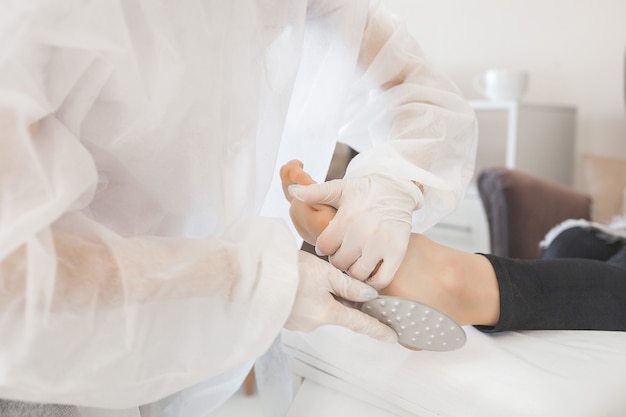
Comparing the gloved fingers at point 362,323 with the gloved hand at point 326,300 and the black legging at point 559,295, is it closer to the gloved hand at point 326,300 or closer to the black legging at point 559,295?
the gloved hand at point 326,300

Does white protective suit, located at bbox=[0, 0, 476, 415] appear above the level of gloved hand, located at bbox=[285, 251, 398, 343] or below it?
above

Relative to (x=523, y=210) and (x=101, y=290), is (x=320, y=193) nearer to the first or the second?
(x=101, y=290)

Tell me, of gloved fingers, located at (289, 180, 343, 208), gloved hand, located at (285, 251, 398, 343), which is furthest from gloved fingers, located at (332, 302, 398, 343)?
gloved fingers, located at (289, 180, 343, 208)

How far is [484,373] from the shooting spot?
516mm

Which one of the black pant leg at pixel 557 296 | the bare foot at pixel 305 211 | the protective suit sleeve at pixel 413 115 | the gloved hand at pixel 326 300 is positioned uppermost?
the protective suit sleeve at pixel 413 115

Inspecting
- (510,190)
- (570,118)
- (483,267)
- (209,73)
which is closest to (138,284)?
(209,73)

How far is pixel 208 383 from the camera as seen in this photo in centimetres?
62

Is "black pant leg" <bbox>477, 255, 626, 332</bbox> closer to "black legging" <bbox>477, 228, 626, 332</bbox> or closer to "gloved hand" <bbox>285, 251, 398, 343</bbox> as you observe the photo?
"black legging" <bbox>477, 228, 626, 332</bbox>

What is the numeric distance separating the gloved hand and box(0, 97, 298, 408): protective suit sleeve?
0.03 meters

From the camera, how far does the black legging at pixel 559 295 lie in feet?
1.97

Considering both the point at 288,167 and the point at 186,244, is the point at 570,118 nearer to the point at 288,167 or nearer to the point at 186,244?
the point at 288,167

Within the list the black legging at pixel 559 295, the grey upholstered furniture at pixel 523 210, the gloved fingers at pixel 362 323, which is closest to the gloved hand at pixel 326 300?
the gloved fingers at pixel 362 323

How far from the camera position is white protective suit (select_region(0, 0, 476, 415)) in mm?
374

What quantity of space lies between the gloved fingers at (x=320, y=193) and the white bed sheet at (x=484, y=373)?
0.49ft
